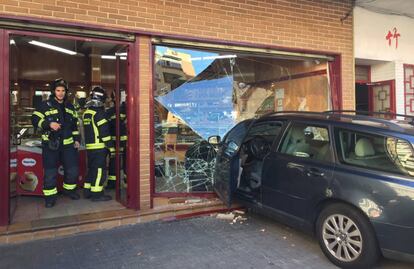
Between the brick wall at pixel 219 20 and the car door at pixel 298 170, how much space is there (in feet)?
6.65

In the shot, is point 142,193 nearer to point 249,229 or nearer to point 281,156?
point 249,229

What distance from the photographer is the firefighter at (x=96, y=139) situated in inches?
257

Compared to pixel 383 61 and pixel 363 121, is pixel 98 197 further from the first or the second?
pixel 383 61

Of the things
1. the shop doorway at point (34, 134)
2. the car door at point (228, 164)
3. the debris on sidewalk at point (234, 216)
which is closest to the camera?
the shop doorway at point (34, 134)

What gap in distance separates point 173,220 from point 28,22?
3347 millimetres

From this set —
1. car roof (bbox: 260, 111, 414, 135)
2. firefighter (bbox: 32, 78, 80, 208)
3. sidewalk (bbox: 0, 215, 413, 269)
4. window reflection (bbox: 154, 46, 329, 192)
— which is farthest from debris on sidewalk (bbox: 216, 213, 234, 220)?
firefighter (bbox: 32, 78, 80, 208)

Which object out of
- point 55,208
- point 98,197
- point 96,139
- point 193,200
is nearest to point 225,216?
point 193,200

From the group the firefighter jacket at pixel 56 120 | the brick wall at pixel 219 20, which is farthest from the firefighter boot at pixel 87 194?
the brick wall at pixel 219 20

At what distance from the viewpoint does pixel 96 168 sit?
6543 mm

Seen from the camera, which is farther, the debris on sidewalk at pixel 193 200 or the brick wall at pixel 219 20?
the debris on sidewalk at pixel 193 200

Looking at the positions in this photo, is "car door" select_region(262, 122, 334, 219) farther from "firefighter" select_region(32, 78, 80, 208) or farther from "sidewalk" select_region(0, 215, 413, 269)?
"firefighter" select_region(32, 78, 80, 208)

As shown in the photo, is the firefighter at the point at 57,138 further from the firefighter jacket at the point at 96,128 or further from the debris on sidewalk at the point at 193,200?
the debris on sidewalk at the point at 193,200

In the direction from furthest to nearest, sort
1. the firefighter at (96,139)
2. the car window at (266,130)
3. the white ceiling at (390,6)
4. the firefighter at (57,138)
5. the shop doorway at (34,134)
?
1. the white ceiling at (390,6)
2. the firefighter at (96,139)
3. the firefighter at (57,138)
4. the shop doorway at (34,134)
5. the car window at (266,130)

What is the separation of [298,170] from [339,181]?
604 millimetres
